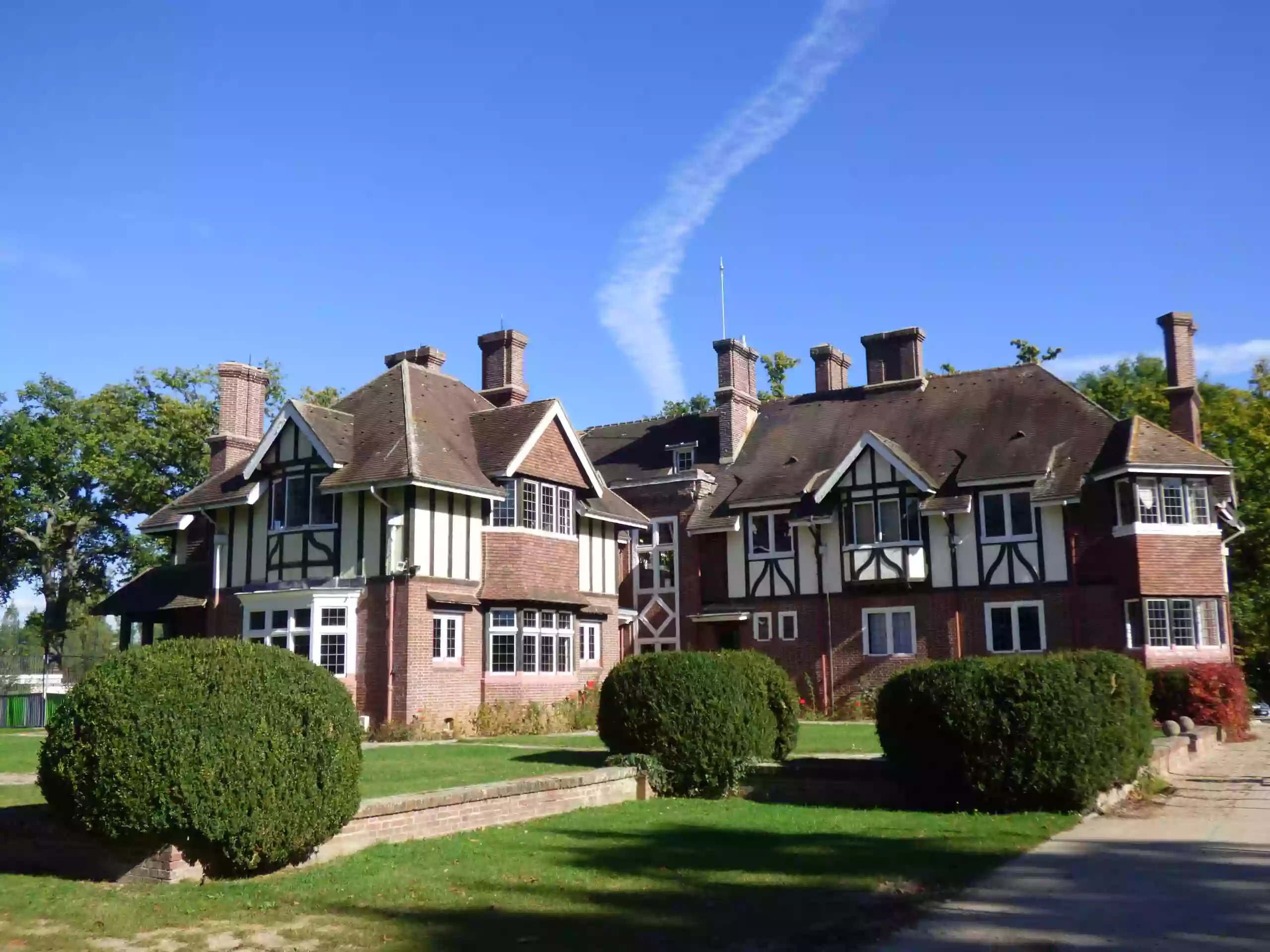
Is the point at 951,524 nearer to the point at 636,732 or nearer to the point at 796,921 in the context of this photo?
the point at 636,732

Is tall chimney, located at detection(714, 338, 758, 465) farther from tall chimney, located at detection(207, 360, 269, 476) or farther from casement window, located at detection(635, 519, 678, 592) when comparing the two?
tall chimney, located at detection(207, 360, 269, 476)

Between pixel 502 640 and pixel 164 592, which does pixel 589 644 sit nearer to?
pixel 502 640

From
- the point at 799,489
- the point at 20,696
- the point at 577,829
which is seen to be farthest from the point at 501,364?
the point at 577,829

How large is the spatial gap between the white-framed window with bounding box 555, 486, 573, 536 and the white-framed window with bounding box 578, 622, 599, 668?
2783 millimetres

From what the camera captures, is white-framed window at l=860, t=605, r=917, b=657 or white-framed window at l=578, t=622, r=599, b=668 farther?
white-framed window at l=860, t=605, r=917, b=657

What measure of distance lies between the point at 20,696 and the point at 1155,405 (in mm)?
41438

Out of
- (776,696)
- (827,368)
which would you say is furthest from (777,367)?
(776,696)

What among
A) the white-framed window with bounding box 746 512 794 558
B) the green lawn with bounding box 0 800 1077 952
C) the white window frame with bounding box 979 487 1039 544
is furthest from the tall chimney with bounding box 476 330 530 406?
the green lawn with bounding box 0 800 1077 952

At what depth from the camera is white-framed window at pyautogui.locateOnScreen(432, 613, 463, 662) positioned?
88.4 ft

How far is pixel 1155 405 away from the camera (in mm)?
43719

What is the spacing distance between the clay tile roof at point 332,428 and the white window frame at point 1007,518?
57.6 ft

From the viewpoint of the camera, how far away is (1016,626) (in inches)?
1262

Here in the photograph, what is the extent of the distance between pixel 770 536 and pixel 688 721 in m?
21.6

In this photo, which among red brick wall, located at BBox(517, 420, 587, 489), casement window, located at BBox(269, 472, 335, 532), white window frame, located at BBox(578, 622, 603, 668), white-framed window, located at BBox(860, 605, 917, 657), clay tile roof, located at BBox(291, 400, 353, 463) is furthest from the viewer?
white-framed window, located at BBox(860, 605, 917, 657)
